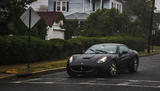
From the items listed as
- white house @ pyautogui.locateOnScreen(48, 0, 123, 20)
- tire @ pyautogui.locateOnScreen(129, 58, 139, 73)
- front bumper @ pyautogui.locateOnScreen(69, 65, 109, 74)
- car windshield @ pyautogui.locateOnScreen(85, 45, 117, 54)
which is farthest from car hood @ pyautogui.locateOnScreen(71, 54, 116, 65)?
white house @ pyautogui.locateOnScreen(48, 0, 123, 20)

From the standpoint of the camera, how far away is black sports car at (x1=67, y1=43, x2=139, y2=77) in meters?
14.3

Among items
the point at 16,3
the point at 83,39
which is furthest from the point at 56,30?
the point at 16,3

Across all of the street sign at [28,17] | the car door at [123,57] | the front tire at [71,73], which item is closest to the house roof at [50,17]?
the street sign at [28,17]

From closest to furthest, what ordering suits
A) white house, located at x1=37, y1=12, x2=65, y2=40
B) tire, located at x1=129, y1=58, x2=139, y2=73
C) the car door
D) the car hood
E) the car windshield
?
the car hood
the car windshield
the car door
tire, located at x1=129, y1=58, x2=139, y2=73
white house, located at x1=37, y1=12, x2=65, y2=40

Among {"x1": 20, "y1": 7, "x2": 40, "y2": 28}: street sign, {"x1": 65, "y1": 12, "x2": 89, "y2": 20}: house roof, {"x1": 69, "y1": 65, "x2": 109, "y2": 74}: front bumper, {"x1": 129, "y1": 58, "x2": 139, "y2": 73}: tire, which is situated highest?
{"x1": 20, "y1": 7, "x2": 40, "y2": 28}: street sign

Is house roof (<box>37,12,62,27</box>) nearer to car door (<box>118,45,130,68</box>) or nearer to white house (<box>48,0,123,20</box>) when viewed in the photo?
white house (<box>48,0,123,20</box>)

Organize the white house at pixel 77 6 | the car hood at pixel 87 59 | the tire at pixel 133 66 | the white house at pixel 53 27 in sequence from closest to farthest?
the car hood at pixel 87 59, the tire at pixel 133 66, the white house at pixel 53 27, the white house at pixel 77 6

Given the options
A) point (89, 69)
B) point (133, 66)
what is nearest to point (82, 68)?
point (89, 69)

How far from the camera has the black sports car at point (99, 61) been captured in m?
14.3

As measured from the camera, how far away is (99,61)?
14.5 metres

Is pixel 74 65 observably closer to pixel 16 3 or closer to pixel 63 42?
pixel 16 3

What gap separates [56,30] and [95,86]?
30934 mm

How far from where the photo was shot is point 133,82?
13.0 metres

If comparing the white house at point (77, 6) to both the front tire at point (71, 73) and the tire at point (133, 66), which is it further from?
the front tire at point (71, 73)
